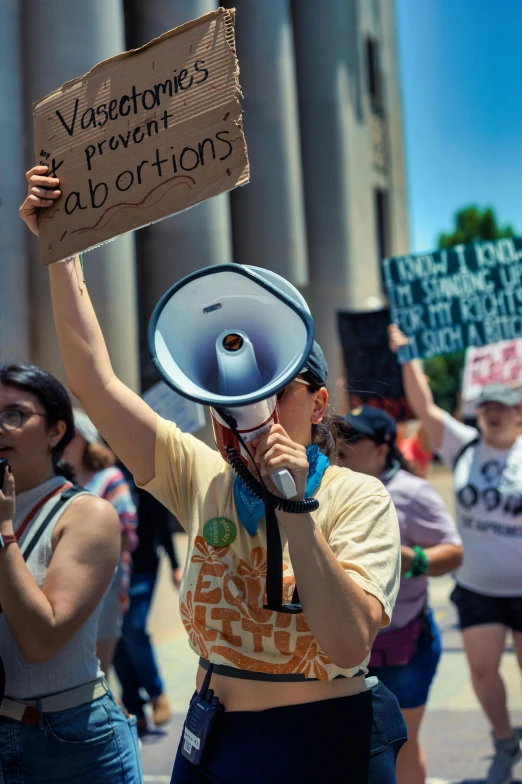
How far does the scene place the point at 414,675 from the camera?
3525 mm

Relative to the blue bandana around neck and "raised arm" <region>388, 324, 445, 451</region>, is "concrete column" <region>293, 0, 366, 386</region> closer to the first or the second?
"raised arm" <region>388, 324, 445, 451</region>

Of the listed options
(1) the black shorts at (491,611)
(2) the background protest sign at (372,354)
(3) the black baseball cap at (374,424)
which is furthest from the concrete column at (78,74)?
(1) the black shorts at (491,611)

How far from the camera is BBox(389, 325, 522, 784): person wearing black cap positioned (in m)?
4.62

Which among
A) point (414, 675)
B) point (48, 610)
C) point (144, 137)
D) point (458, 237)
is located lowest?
point (414, 675)

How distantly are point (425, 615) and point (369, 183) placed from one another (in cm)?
1298

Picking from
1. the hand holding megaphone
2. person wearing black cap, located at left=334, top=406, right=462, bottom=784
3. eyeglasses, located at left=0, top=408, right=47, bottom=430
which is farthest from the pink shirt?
the hand holding megaphone

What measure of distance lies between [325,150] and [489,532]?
9.85 metres

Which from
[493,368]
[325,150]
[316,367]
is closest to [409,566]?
[316,367]

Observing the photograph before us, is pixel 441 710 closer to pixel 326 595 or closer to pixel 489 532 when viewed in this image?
pixel 489 532

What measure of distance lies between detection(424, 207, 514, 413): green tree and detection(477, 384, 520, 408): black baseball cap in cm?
4054

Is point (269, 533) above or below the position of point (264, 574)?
above

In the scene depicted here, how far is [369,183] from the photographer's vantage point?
1580 cm

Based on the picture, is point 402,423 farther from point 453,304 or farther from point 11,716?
point 11,716

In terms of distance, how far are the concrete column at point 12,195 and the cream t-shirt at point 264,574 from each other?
3619 mm
